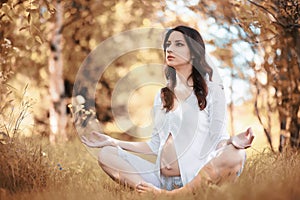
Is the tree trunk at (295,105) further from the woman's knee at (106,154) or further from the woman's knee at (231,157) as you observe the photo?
the woman's knee at (106,154)

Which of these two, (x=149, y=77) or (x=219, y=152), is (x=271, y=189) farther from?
(x=149, y=77)

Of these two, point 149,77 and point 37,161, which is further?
point 149,77

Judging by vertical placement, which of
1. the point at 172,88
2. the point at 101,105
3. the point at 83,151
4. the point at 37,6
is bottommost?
the point at 101,105

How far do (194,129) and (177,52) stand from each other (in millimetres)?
452

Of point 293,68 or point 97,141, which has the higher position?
point 293,68

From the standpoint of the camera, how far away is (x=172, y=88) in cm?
266

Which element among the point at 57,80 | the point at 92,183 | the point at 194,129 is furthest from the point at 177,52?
the point at 57,80

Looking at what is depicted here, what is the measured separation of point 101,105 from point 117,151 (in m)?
5.76

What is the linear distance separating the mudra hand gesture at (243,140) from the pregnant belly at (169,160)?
45 centimetres

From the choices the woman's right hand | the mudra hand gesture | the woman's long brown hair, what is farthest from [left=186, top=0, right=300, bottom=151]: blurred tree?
the woman's right hand

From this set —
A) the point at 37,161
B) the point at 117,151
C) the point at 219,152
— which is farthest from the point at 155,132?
the point at 37,161

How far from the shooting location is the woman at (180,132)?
2.37 metres

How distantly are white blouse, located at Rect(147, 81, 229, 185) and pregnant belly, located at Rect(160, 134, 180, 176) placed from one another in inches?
1.0

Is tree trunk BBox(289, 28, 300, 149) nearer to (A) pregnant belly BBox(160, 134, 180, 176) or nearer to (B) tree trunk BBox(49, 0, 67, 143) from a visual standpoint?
(A) pregnant belly BBox(160, 134, 180, 176)
